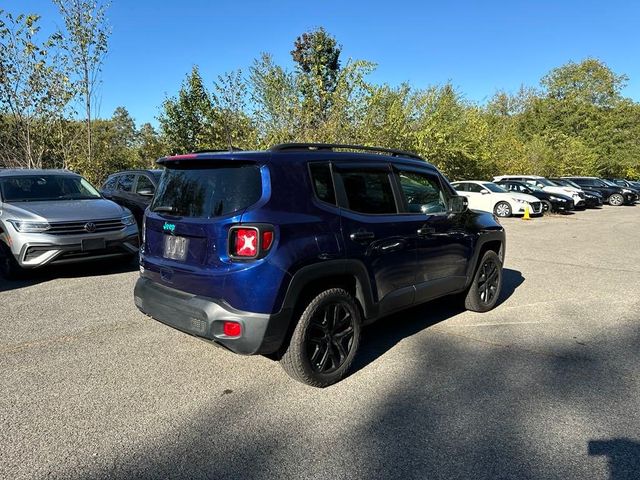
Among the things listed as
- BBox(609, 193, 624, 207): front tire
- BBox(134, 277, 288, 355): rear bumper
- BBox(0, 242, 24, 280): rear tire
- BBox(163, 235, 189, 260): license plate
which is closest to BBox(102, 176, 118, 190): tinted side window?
BBox(0, 242, 24, 280): rear tire

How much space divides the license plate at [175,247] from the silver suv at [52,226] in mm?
3627

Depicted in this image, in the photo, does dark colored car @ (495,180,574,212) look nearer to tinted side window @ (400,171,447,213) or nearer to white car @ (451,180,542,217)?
white car @ (451,180,542,217)

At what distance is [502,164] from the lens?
3384 cm

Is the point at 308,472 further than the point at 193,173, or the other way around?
the point at 193,173

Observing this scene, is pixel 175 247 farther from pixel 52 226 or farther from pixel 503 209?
pixel 503 209

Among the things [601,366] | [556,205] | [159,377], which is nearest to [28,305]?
[159,377]

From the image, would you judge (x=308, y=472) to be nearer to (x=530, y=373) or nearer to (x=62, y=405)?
(x=62, y=405)

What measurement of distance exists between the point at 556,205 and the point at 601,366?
19.6 metres

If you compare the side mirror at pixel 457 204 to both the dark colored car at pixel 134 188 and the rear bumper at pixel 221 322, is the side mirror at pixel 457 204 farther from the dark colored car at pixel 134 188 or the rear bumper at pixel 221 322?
the dark colored car at pixel 134 188

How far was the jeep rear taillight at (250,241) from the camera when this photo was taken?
3.21 metres

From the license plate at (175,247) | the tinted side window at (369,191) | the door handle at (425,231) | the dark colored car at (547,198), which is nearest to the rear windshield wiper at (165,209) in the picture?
the license plate at (175,247)

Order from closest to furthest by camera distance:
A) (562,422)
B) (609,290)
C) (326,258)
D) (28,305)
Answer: (562,422) → (326,258) → (28,305) → (609,290)

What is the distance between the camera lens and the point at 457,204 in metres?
5.11

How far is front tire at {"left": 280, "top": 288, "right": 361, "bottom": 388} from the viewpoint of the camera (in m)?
3.46
